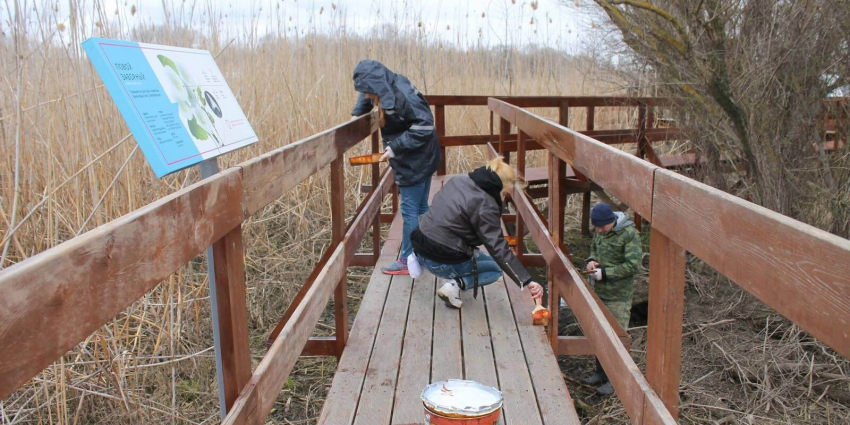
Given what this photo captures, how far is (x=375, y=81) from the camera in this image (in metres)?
4.66

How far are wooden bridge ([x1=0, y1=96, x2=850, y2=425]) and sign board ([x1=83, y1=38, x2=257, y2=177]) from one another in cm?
Answer: 22

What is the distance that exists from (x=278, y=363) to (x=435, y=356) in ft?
4.33

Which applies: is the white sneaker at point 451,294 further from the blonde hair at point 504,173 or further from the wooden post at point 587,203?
the wooden post at point 587,203

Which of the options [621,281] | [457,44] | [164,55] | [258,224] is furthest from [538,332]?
[457,44]

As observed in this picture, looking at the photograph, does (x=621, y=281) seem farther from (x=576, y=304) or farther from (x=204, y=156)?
(x=204, y=156)

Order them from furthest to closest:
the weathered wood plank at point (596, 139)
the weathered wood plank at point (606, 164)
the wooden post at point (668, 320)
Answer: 1. the weathered wood plank at point (596, 139)
2. the weathered wood plank at point (606, 164)
3. the wooden post at point (668, 320)

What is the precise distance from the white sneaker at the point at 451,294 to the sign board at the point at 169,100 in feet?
5.29

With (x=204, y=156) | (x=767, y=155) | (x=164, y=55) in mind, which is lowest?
(x=767, y=155)

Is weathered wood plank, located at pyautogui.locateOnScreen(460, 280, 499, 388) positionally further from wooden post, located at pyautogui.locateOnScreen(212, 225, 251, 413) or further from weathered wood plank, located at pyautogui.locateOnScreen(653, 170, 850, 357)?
weathered wood plank, located at pyautogui.locateOnScreen(653, 170, 850, 357)

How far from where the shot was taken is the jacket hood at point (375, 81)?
4.64m

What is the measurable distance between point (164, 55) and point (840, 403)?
4024mm

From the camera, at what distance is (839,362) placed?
4328 millimetres

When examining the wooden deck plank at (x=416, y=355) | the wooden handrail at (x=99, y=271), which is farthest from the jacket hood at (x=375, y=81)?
the wooden handrail at (x=99, y=271)

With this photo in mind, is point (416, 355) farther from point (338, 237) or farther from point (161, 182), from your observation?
point (161, 182)
